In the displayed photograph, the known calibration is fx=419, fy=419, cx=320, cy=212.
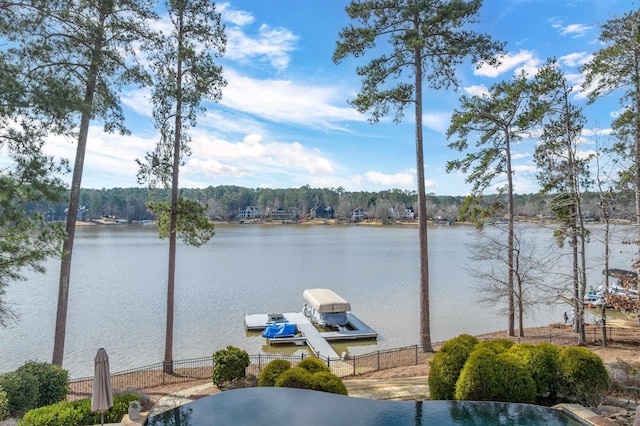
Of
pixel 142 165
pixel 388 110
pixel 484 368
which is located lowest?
pixel 484 368

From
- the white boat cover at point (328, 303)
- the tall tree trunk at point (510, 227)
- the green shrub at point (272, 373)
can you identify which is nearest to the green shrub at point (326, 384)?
the green shrub at point (272, 373)

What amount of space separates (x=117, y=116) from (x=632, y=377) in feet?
44.5

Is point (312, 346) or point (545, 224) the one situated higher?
point (545, 224)

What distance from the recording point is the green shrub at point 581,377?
7.41 m

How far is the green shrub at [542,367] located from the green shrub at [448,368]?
0.98 metres

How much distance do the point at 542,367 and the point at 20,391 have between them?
9606mm

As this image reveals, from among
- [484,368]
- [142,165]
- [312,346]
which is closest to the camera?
[484,368]

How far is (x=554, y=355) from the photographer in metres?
7.79

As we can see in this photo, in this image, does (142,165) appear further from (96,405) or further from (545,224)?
(545,224)

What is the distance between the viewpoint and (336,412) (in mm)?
6609

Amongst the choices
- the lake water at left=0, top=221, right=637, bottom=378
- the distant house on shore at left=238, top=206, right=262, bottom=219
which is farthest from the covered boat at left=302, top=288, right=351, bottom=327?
the distant house on shore at left=238, top=206, right=262, bottom=219

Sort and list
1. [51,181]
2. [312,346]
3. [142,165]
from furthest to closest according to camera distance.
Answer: [312,346]
[142,165]
[51,181]

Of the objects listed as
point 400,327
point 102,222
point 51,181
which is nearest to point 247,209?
point 102,222

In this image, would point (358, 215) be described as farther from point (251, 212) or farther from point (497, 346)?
point (497, 346)
